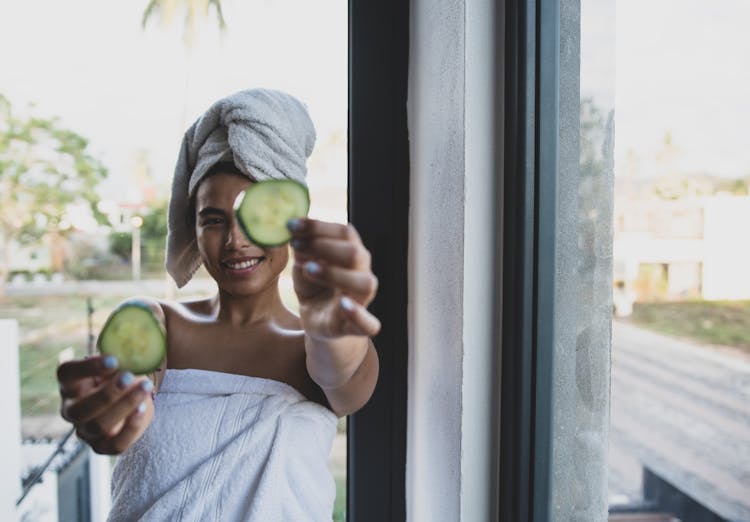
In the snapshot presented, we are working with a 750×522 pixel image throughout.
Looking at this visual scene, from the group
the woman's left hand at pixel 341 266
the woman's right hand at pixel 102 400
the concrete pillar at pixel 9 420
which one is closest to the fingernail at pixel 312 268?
the woman's left hand at pixel 341 266

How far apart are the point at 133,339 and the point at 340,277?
1.10 ft

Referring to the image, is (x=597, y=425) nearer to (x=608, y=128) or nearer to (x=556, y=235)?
(x=556, y=235)

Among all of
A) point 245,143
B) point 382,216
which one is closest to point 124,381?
point 245,143

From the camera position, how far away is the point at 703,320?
29.5 inches

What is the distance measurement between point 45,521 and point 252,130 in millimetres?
1297

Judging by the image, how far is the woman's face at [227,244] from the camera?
102 centimetres

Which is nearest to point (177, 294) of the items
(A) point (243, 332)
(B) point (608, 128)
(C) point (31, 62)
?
(A) point (243, 332)

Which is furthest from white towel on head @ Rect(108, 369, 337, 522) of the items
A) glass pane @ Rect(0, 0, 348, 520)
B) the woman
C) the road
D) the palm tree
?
the palm tree

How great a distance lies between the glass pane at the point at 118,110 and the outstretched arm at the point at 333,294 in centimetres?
49

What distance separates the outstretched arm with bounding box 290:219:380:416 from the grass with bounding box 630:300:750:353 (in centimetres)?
40

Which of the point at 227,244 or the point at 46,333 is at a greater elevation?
the point at 227,244

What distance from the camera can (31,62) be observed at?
134 cm

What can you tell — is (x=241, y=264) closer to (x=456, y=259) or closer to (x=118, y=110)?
(x=456, y=259)

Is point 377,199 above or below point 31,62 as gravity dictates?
below
